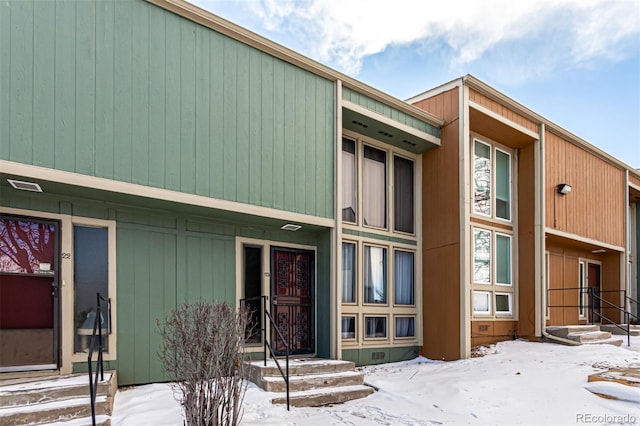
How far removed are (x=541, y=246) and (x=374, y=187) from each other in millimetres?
4068

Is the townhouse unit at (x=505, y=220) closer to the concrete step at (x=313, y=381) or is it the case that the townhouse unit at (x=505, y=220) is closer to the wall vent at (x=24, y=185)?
the concrete step at (x=313, y=381)

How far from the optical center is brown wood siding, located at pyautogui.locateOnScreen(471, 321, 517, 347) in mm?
9219

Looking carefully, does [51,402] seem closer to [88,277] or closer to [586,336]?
[88,277]

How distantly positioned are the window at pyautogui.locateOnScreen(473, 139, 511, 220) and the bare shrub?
6.85 m

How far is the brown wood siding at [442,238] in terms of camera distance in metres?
8.52

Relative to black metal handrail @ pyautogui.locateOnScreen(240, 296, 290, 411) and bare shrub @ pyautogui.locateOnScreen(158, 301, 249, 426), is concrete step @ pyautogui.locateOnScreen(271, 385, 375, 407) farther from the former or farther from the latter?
bare shrub @ pyautogui.locateOnScreen(158, 301, 249, 426)

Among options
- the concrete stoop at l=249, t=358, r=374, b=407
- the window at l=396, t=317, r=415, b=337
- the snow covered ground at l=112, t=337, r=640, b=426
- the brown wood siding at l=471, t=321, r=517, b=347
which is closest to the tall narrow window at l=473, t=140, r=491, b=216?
the brown wood siding at l=471, t=321, r=517, b=347

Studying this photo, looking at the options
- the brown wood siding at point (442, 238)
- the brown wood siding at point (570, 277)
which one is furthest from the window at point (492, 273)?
the brown wood siding at point (570, 277)

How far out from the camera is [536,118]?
1026 cm

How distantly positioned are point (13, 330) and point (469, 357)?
271 inches

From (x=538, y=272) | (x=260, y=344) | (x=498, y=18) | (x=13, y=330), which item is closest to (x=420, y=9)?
(x=498, y=18)

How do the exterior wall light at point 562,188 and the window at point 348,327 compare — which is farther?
the exterior wall light at point 562,188

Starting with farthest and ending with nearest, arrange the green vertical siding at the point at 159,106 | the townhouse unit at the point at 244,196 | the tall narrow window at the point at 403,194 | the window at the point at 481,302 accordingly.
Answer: the window at the point at 481,302, the tall narrow window at the point at 403,194, the townhouse unit at the point at 244,196, the green vertical siding at the point at 159,106
